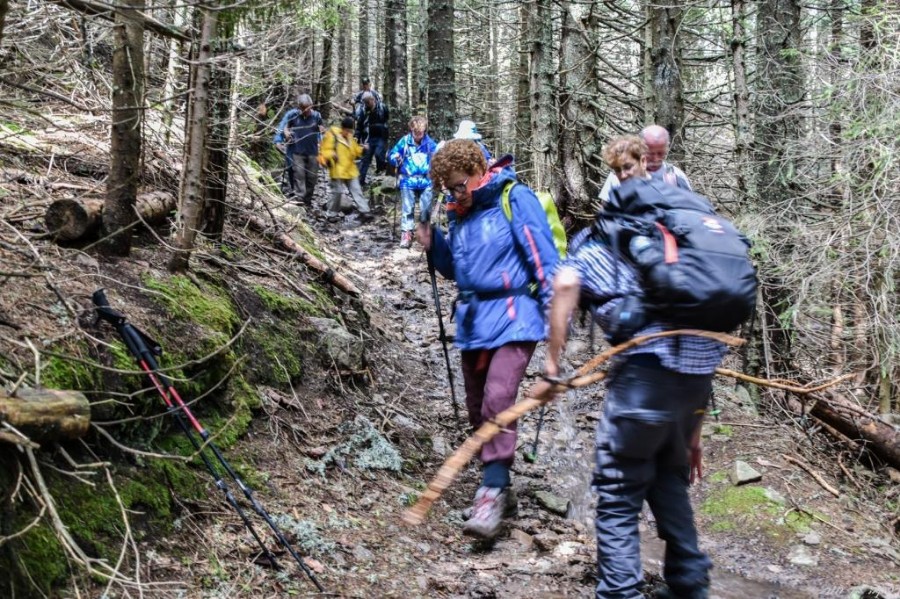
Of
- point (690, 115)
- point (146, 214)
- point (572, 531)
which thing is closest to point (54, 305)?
point (146, 214)

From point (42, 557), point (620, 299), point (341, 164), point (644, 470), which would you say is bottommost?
point (42, 557)

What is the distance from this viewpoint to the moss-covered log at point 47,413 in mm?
3098

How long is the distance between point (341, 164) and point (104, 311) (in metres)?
11.0

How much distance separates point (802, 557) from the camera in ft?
17.6

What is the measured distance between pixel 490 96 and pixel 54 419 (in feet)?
85.8

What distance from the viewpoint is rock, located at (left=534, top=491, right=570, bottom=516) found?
5.93 meters

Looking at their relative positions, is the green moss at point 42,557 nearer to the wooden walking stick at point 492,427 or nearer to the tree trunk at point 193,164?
the wooden walking stick at point 492,427

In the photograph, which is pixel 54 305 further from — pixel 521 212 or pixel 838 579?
pixel 838 579

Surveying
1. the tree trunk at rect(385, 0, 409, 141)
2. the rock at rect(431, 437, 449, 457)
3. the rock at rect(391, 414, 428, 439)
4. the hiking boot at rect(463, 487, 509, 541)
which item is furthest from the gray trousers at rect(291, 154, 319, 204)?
the hiking boot at rect(463, 487, 509, 541)

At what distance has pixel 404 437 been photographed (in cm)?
654

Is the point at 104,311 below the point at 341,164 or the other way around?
below

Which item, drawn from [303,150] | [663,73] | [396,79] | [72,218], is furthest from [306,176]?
[72,218]

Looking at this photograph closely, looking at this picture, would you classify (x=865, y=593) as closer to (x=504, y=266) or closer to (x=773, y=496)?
(x=773, y=496)

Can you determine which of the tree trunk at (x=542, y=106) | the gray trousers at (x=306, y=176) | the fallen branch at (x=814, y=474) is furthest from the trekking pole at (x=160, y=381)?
the gray trousers at (x=306, y=176)
